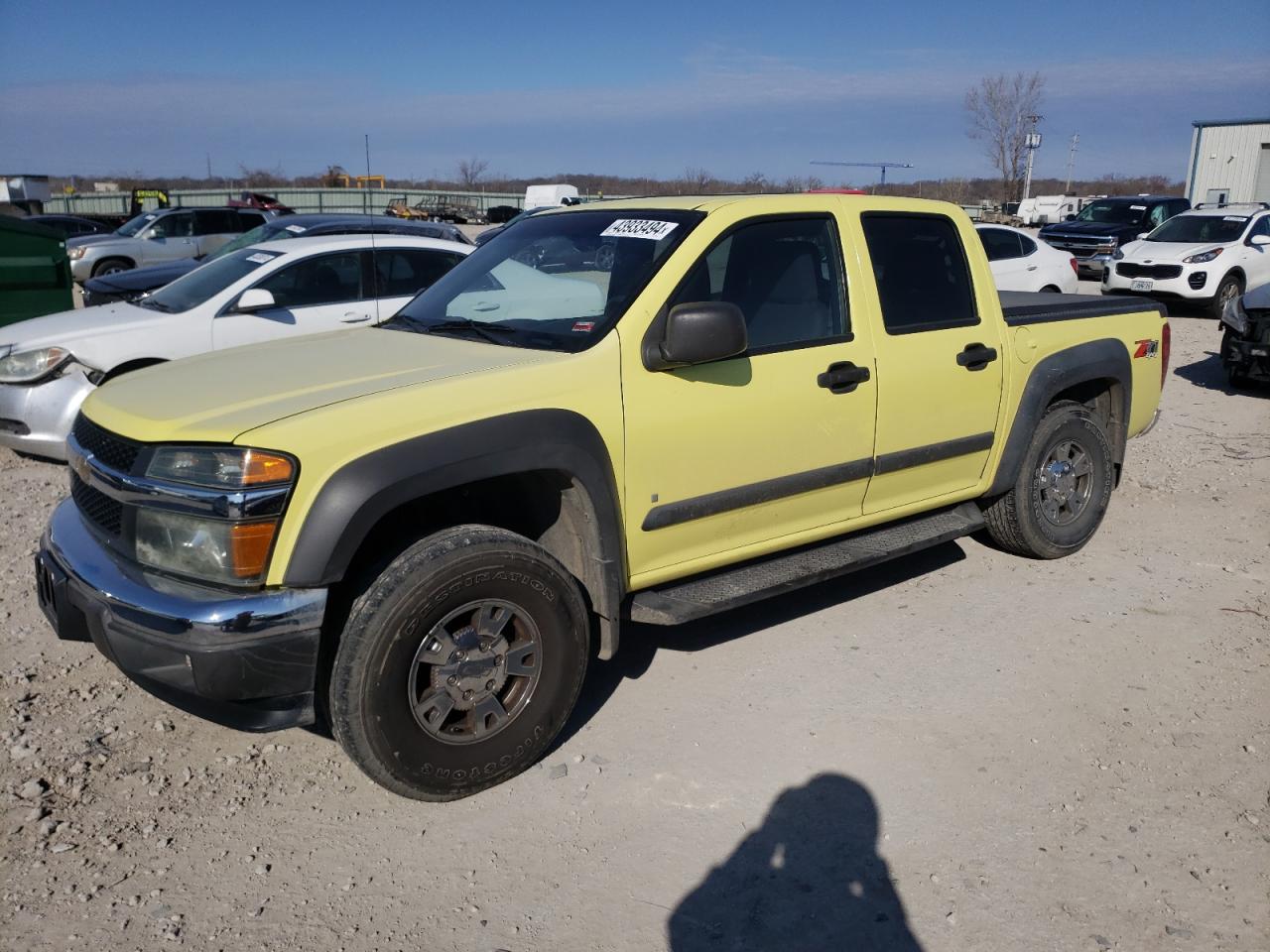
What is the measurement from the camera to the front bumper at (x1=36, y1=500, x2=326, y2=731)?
2.90 meters

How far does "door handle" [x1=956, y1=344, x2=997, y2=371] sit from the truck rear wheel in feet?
7.26

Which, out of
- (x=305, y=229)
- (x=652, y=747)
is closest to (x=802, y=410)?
(x=652, y=747)

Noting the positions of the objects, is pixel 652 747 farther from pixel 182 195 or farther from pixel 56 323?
pixel 182 195

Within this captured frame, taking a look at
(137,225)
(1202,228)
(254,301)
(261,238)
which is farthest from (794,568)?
(137,225)

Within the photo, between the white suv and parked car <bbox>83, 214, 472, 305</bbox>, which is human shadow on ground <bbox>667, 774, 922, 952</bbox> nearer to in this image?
parked car <bbox>83, 214, 472, 305</bbox>

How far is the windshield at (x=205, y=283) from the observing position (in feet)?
25.1

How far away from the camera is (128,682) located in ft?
13.4

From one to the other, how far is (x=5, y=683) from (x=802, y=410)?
3.35 m

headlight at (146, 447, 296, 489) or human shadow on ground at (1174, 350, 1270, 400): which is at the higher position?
headlight at (146, 447, 296, 489)

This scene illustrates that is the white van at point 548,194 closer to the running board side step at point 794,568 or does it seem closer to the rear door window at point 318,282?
the rear door window at point 318,282

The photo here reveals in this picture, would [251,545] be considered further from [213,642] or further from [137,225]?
[137,225]

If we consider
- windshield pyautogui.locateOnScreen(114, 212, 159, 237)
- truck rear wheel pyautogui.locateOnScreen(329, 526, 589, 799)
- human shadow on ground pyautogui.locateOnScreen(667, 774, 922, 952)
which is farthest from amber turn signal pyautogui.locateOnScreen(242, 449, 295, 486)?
windshield pyautogui.locateOnScreen(114, 212, 159, 237)

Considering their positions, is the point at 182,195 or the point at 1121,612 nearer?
the point at 1121,612

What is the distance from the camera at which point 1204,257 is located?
1547 cm
